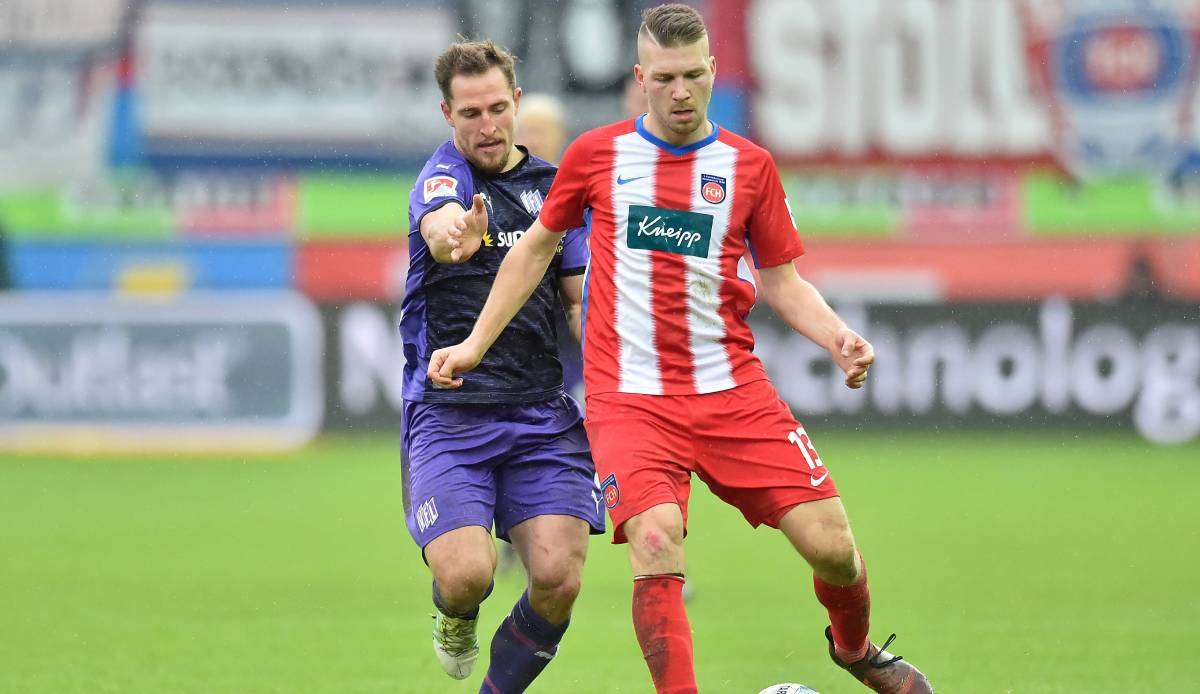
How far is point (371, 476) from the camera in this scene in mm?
13781

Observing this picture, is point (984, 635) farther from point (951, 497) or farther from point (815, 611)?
point (951, 497)

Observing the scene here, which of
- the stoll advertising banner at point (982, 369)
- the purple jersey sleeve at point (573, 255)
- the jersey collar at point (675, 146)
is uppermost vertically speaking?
the jersey collar at point (675, 146)

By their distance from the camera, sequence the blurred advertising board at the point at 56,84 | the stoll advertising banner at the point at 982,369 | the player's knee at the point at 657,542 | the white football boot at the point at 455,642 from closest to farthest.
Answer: the player's knee at the point at 657,542 < the white football boot at the point at 455,642 < the stoll advertising banner at the point at 982,369 < the blurred advertising board at the point at 56,84

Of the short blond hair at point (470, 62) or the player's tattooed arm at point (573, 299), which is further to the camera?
the player's tattooed arm at point (573, 299)

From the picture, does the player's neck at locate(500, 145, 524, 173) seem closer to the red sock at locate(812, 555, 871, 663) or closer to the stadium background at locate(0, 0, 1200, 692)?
the red sock at locate(812, 555, 871, 663)

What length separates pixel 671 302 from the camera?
5129 mm

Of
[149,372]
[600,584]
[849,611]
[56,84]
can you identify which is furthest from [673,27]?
[56,84]

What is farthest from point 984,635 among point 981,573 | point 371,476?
point 371,476

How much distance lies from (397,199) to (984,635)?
10.6 metres

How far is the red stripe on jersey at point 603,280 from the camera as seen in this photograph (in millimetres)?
5168

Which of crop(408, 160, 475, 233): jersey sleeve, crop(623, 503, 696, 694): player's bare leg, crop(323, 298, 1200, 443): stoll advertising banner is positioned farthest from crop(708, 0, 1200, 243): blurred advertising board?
crop(623, 503, 696, 694): player's bare leg

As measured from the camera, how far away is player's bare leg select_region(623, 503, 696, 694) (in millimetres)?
4660

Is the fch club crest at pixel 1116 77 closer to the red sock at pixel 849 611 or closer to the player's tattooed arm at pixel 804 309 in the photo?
the player's tattooed arm at pixel 804 309

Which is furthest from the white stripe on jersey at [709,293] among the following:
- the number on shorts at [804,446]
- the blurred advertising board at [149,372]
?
the blurred advertising board at [149,372]
